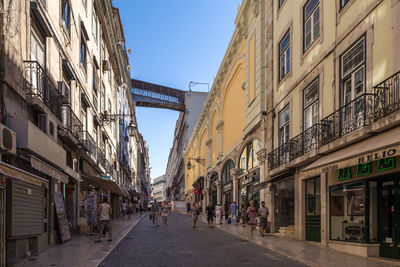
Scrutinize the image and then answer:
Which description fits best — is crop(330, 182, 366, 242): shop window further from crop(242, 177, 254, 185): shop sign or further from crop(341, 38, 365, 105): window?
crop(242, 177, 254, 185): shop sign

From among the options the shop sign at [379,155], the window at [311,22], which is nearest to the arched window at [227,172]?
the window at [311,22]

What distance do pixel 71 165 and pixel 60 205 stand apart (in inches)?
118

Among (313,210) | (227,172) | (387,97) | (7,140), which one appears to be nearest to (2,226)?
(7,140)

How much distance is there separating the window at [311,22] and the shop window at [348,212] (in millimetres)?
5946

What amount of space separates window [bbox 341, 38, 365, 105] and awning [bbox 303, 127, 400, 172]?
1723mm

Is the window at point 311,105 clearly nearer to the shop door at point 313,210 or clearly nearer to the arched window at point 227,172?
the shop door at point 313,210

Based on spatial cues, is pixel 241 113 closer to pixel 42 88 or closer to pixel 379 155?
pixel 42 88

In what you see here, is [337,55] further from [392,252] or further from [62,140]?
[62,140]

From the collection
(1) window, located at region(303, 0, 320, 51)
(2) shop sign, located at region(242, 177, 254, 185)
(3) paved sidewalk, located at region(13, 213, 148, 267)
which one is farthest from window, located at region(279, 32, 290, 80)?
(3) paved sidewalk, located at region(13, 213, 148, 267)

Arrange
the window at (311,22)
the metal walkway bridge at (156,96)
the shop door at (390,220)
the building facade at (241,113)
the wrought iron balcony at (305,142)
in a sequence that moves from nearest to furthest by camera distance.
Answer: the shop door at (390,220) → the wrought iron balcony at (305,142) → the window at (311,22) → the building facade at (241,113) → the metal walkway bridge at (156,96)

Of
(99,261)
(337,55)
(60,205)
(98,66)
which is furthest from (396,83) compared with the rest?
(98,66)

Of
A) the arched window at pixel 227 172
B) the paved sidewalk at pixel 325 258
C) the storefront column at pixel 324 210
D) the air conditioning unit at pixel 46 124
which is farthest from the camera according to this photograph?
the arched window at pixel 227 172

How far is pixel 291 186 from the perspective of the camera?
17.6m

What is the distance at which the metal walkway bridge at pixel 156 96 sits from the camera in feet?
236
